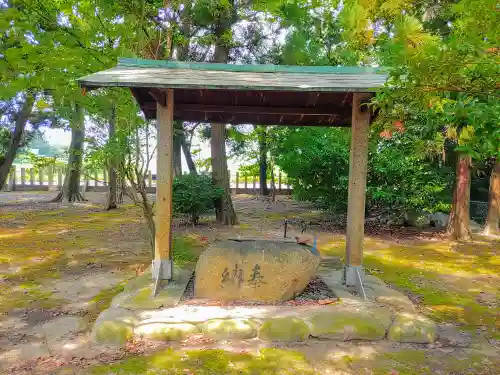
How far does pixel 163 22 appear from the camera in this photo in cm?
958

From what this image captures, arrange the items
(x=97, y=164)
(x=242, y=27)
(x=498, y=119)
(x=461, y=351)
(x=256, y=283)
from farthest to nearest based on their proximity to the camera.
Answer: (x=242, y=27)
(x=97, y=164)
(x=256, y=283)
(x=461, y=351)
(x=498, y=119)

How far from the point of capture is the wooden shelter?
4.41 metres

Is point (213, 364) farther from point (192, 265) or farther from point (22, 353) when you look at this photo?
point (192, 265)

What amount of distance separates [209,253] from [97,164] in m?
2.45

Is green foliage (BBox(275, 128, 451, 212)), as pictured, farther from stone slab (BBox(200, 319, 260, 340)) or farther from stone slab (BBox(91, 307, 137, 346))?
stone slab (BBox(91, 307, 137, 346))

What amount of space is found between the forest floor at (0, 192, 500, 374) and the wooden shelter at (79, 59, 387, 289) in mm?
1310

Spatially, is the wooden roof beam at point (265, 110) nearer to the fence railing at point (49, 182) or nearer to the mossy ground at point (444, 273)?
the mossy ground at point (444, 273)

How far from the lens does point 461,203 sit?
9523 millimetres

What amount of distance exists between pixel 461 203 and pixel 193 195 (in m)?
6.64

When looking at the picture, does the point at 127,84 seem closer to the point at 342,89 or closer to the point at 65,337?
the point at 342,89

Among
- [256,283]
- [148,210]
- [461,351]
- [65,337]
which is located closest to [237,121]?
[148,210]

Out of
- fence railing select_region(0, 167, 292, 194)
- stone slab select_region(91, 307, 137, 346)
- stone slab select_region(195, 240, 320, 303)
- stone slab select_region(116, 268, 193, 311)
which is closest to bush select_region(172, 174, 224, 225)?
stone slab select_region(116, 268, 193, 311)

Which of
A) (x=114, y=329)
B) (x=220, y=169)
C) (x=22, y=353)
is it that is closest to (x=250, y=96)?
(x=114, y=329)

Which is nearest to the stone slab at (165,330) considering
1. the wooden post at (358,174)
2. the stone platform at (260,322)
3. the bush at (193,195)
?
the stone platform at (260,322)
